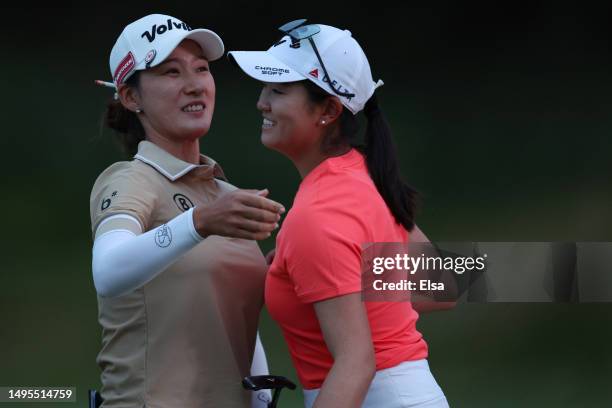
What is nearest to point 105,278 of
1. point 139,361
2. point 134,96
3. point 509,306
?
point 139,361

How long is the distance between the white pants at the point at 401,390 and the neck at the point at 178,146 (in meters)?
0.70

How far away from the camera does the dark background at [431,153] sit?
14.7ft

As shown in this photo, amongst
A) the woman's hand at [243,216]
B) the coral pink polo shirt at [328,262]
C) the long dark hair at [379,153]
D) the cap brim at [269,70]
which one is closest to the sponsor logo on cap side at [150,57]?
the cap brim at [269,70]

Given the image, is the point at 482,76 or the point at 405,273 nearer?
the point at 405,273

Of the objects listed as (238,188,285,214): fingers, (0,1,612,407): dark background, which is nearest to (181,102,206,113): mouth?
(238,188,285,214): fingers

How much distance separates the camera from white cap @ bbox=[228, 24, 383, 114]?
225 cm

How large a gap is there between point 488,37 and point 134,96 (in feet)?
8.05

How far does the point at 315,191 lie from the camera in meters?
2.10

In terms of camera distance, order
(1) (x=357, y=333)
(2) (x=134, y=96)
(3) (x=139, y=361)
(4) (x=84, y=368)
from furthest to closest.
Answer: (4) (x=84, y=368) → (2) (x=134, y=96) → (3) (x=139, y=361) → (1) (x=357, y=333)

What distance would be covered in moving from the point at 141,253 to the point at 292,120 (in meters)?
0.48

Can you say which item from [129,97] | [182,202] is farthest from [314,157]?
[129,97]

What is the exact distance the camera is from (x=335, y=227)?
6.67ft

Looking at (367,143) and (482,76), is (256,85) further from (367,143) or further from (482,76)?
(367,143)

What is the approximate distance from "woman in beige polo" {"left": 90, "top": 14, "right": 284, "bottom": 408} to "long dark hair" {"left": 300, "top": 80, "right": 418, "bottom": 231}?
0.35 metres
